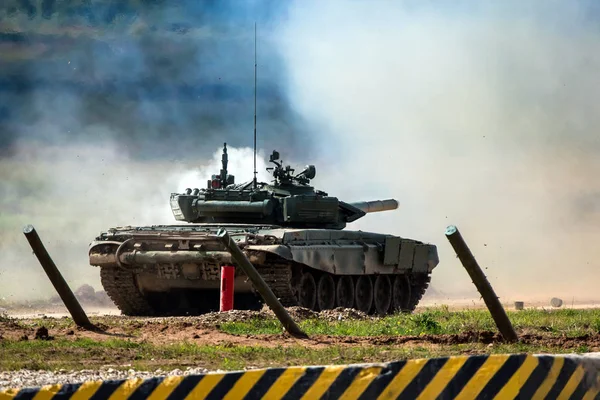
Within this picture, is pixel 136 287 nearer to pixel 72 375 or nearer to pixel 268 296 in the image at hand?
pixel 268 296

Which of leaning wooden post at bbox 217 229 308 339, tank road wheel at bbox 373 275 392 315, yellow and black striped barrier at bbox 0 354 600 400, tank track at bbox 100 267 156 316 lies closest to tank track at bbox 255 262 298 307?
tank track at bbox 100 267 156 316

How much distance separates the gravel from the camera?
404 inches

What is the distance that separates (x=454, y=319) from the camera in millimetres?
18141

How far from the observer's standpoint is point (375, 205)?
→ 2941 centimetres

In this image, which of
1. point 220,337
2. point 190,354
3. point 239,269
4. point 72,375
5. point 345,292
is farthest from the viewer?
point 345,292

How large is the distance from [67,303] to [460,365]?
28.7 ft

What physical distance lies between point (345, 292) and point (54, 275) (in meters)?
11.0

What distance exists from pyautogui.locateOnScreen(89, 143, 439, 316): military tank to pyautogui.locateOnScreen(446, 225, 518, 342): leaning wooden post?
8.71 m

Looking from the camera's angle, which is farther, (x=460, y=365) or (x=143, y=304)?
(x=143, y=304)

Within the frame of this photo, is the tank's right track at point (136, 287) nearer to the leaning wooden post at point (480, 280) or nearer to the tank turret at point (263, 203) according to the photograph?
the tank turret at point (263, 203)

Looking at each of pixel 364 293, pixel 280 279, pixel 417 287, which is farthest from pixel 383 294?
pixel 280 279

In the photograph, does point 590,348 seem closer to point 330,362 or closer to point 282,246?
point 330,362

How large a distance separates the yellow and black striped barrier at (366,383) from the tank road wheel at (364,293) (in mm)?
17754

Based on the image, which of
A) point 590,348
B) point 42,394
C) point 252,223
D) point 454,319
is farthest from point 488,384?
point 252,223
